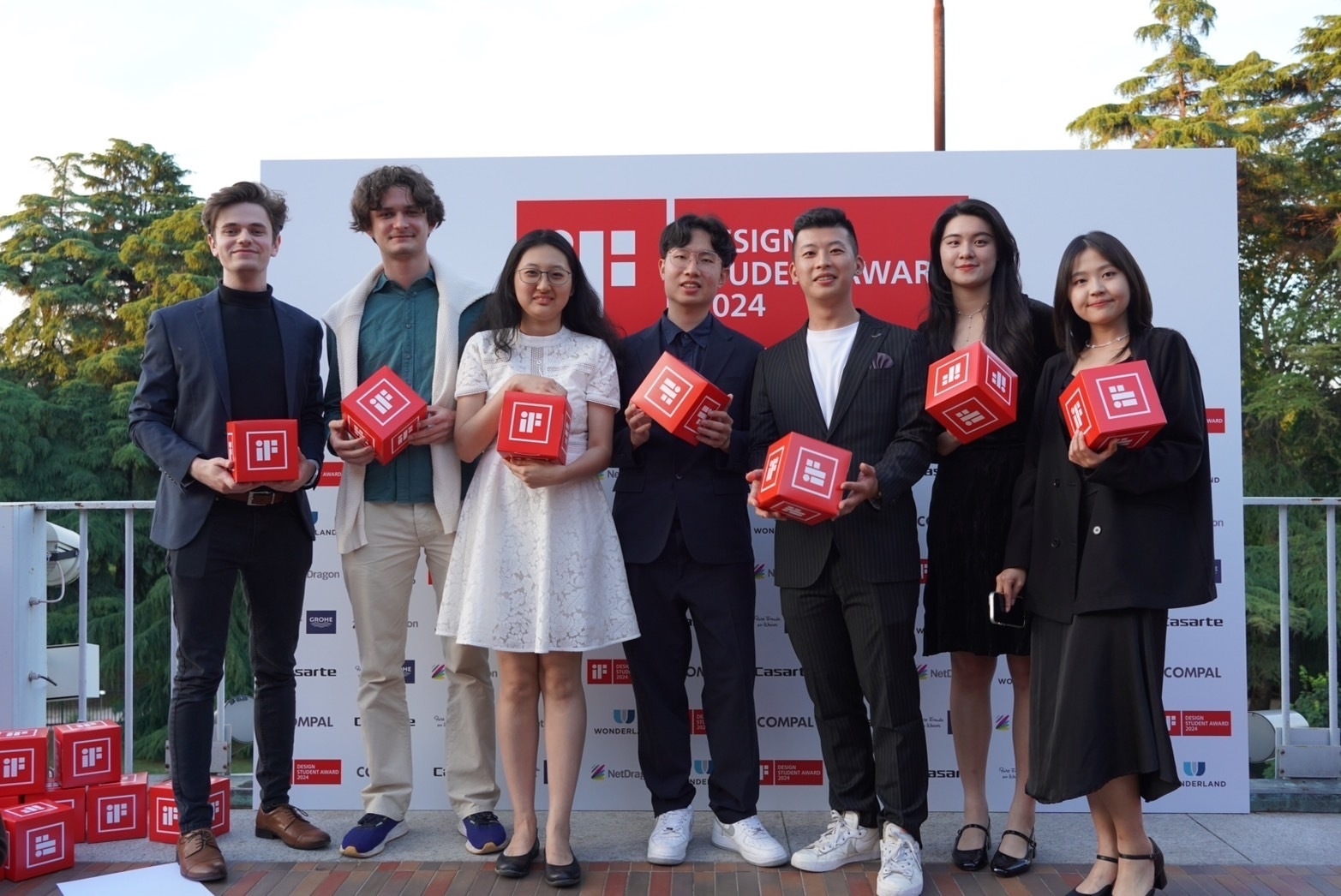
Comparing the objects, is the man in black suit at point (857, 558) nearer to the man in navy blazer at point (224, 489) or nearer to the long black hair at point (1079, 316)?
the long black hair at point (1079, 316)

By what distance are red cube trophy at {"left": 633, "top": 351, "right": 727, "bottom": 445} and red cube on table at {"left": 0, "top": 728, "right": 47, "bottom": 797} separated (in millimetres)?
2337

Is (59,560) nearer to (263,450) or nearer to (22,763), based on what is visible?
(22,763)

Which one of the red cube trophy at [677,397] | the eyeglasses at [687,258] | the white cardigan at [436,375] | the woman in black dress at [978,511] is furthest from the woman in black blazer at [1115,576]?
the white cardigan at [436,375]

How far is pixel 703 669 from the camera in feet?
11.0

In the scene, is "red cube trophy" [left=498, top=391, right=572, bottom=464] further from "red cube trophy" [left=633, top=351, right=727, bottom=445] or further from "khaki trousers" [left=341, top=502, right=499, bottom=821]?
"khaki trousers" [left=341, top=502, right=499, bottom=821]

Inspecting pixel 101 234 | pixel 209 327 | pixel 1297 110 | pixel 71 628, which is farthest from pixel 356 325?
pixel 101 234

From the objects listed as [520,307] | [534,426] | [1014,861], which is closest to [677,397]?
[534,426]

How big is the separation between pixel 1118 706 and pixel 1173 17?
15922 mm

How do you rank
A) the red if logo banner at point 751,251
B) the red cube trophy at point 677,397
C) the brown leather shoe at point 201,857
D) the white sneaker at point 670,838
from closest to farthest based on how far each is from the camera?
the red cube trophy at point 677,397 < the brown leather shoe at point 201,857 < the white sneaker at point 670,838 < the red if logo banner at point 751,251

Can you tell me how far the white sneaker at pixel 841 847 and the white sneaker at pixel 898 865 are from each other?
5.4 inches

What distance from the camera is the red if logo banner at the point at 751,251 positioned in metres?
4.05

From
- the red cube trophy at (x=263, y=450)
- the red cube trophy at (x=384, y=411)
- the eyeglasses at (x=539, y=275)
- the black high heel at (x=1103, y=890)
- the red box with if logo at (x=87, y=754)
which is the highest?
the eyeglasses at (x=539, y=275)

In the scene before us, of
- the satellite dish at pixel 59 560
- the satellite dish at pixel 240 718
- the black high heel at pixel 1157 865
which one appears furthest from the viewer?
the satellite dish at pixel 240 718

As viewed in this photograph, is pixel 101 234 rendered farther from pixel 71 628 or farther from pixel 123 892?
pixel 123 892
